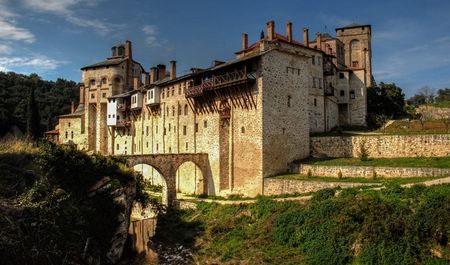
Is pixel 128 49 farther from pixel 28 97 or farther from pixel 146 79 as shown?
pixel 28 97

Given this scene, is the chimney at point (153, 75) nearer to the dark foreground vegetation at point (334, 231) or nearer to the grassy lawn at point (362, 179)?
the grassy lawn at point (362, 179)

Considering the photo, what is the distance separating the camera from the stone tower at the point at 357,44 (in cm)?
5388

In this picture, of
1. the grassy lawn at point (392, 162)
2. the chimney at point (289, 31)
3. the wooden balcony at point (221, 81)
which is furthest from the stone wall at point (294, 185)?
the chimney at point (289, 31)

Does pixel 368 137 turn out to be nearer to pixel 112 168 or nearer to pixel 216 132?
pixel 216 132

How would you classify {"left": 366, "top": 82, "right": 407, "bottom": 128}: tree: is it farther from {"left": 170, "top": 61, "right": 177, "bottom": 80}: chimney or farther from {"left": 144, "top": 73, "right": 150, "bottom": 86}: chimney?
{"left": 144, "top": 73, "right": 150, "bottom": 86}: chimney

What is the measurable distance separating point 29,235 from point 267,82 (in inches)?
855

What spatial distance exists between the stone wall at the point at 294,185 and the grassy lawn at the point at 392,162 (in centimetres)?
331

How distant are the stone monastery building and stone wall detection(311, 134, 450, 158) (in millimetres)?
1555

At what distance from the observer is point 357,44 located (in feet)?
180

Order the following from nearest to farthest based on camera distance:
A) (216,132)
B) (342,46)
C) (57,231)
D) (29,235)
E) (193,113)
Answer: (29,235)
(57,231)
(216,132)
(193,113)
(342,46)

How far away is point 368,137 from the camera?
33.6m

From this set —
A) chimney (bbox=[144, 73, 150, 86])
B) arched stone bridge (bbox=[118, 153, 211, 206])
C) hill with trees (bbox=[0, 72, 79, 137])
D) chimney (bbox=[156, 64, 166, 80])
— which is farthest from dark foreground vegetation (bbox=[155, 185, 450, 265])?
hill with trees (bbox=[0, 72, 79, 137])

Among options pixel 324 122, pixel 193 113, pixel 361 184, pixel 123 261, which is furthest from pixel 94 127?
pixel 361 184

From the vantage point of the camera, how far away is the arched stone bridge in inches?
1351
